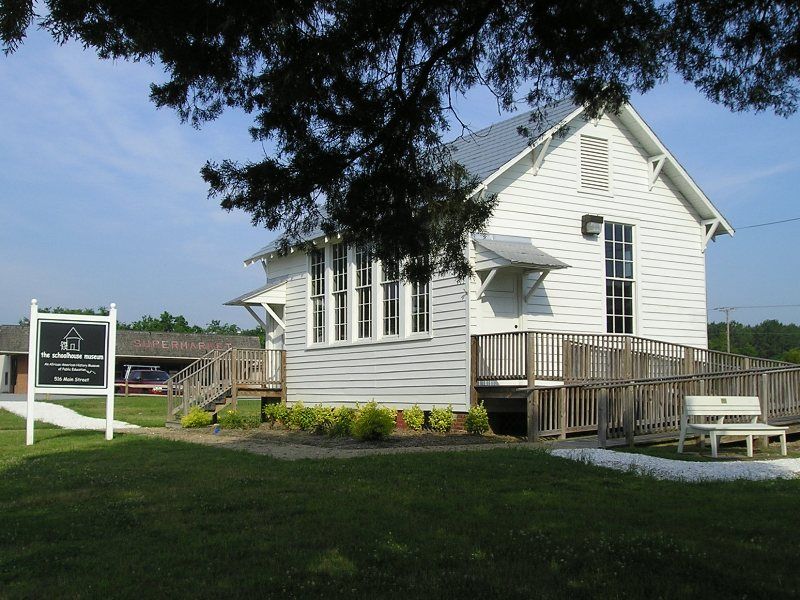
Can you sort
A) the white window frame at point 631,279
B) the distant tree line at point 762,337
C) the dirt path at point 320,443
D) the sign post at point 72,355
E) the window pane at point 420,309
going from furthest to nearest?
the distant tree line at point 762,337 < the white window frame at point 631,279 < the window pane at point 420,309 < the sign post at point 72,355 < the dirt path at point 320,443

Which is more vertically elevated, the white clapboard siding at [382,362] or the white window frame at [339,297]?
the white window frame at [339,297]

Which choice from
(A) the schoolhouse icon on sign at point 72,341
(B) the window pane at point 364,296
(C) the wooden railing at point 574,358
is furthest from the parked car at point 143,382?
(C) the wooden railing at point 574,358

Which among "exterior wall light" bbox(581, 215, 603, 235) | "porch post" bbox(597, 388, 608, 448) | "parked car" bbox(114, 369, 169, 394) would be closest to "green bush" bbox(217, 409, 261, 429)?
"exterior wall light" bbox(581, 215, 603, 235)

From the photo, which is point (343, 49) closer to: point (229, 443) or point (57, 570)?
point (57, 570)

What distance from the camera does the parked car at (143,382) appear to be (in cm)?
4922

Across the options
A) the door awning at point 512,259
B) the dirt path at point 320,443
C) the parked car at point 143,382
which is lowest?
the dirt path at point 320,443

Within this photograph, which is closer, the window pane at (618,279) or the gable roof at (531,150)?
the gable roof at (531,150)

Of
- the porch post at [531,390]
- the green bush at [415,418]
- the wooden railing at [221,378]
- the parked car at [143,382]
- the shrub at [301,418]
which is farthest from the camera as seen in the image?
the parked car at [143,382]

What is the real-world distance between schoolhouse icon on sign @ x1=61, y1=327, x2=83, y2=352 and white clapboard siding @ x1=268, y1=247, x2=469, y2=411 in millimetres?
6381

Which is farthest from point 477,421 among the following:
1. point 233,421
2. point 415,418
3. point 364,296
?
point 233,421

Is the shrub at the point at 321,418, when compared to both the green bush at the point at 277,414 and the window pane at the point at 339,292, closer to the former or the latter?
the green bush at the point at 277,414

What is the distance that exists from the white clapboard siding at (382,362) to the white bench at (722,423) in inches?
196

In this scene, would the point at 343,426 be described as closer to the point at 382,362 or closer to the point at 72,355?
the point at 382,362

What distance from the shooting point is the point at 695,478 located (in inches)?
399
